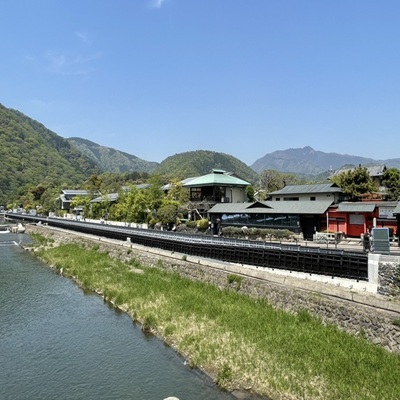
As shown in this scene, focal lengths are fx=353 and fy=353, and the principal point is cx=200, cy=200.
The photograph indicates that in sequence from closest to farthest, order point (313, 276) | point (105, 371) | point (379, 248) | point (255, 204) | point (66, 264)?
1. point (105, 371)
2. point (379, 248)
3. point (313, 276)
4. point (66, 264)
5. point (255, 204)

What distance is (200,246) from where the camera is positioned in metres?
28.6

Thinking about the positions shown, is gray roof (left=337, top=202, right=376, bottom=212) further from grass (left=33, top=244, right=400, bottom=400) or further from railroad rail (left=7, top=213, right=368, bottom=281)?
grass (left=33, top=244, right=400, bottom=400)

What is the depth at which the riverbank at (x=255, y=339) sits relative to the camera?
11.1 m

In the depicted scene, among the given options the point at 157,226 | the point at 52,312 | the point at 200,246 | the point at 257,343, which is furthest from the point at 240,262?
the point at 157,226

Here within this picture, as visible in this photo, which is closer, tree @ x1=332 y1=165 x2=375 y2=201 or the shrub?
the shrub

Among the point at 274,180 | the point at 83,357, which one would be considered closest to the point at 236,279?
the point at 83,357

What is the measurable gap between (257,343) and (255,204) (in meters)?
26.3

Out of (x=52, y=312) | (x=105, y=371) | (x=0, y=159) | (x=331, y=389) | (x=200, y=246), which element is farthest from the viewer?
(x=0, y=159)

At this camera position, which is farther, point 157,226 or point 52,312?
point 157,226

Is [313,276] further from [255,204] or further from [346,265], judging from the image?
[255,204]

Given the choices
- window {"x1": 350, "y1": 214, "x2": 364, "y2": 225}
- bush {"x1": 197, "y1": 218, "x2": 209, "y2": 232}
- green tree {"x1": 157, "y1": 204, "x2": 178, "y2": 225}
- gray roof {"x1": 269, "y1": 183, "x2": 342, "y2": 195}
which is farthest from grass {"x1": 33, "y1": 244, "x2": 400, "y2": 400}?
green tree {"x1": 157, "y1": 204, "x2": 178, "y2": 225}

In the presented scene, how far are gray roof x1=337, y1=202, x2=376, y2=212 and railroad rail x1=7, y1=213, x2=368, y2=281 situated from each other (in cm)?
1295

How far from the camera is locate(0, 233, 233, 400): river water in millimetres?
12430

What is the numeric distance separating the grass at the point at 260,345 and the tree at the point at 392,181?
119ft
